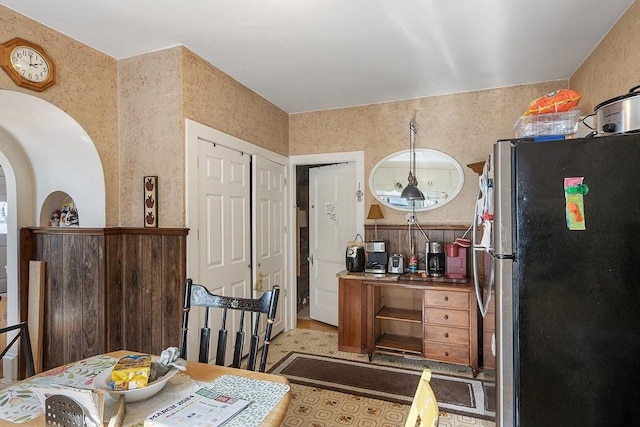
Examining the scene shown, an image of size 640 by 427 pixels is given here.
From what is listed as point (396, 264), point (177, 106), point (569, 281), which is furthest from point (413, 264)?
point (177, 106)

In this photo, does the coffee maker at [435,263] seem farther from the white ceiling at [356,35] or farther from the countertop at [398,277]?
the white ceiling at [356,35]

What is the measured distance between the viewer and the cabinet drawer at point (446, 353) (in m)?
2.90

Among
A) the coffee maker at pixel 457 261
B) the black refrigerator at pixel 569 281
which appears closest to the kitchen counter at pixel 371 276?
the coffee maker at pixel 457 261

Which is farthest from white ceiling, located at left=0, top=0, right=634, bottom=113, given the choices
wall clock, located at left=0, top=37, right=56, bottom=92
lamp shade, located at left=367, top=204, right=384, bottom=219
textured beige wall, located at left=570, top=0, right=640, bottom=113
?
Answer: lamp shade, located at left=367, top=204, right=384, bottom=219

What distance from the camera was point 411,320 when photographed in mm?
3094

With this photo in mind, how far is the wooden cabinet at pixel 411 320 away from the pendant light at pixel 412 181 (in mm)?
820

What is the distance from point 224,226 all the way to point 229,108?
1.02 meters

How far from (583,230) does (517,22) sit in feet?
5.09

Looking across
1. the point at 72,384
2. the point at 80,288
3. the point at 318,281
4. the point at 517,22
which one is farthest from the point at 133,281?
the point at 517,22

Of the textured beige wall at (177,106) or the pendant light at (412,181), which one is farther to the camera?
the pendant light at (412,181)

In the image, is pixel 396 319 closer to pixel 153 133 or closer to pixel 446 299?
pixel 446 299

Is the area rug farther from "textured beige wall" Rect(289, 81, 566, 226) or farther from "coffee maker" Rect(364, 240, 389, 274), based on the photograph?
"textured beige wall" Rect(289, 81, 566, 226)

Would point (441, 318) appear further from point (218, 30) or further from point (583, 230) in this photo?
point (218, 30)

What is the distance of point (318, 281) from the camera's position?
4379 millimetres
